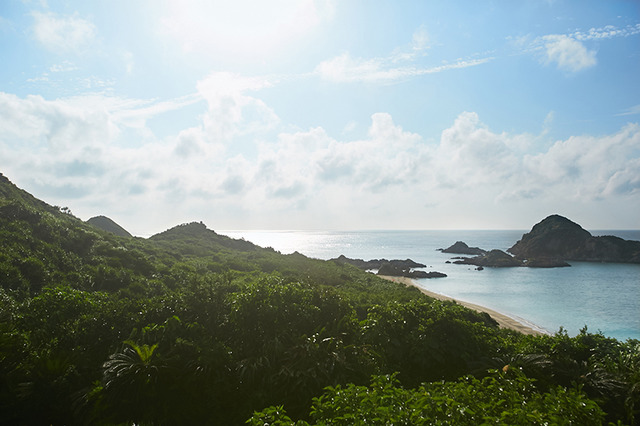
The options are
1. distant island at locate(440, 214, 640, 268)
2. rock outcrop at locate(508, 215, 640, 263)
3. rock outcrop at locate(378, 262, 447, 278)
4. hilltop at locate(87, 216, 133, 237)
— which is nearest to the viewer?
hilltop at locate(87, 216, 133, 237)

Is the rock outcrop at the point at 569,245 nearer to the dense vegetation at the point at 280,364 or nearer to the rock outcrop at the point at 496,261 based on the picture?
the rock outcrop at the point at 496,261

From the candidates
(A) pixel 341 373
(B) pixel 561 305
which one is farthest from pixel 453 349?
(B) pixel 561 305

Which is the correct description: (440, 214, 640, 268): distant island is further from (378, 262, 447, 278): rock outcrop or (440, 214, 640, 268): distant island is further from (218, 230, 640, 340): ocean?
(378, 262, 447, 278): rock outcrop

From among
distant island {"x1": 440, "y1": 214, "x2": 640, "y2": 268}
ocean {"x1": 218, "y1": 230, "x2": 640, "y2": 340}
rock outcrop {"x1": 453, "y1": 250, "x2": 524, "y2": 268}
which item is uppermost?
distant island {"x1": 440, "y1": 214, "x2": 640, "y2": 268}

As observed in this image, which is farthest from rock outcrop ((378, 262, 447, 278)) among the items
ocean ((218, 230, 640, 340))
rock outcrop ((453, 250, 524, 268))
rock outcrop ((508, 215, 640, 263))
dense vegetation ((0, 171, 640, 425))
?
dense vegetation ((0, 171, 640, 425))

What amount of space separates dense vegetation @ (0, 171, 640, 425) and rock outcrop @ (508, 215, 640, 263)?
10684 centimetres

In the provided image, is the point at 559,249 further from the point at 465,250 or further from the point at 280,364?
the point at 280,364

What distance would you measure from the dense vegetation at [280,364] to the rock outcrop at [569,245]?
351 ft

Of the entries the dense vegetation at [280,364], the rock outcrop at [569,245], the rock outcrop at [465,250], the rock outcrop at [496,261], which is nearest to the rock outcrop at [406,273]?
the rock outcrop at [496,261]

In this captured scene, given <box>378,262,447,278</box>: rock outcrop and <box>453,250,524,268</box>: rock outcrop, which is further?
<box>453,250,524,268</box>: rock outcrop

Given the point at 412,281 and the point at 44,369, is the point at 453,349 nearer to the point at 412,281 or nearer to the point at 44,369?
the point at 44,369

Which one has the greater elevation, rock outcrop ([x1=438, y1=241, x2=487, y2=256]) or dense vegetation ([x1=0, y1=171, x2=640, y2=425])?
dense vegetation ([x1=0, y1=171, x2=640, y2=425])

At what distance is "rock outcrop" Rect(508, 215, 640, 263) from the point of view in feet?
326

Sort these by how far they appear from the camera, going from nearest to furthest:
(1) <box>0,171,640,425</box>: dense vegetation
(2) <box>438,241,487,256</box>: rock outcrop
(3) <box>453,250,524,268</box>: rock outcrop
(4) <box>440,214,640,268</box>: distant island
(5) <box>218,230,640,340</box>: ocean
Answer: (1) <box>0,171,640,425</box>: dense vegetation, (5) <box>218,230,640,340</box>: ocean, (3) <box>453,250,524,268</box>: rock outcrop, (4) <box>440,214,640,268</box>: distant island, (2) <box>438,241,487,256</box>: rock outcrop
